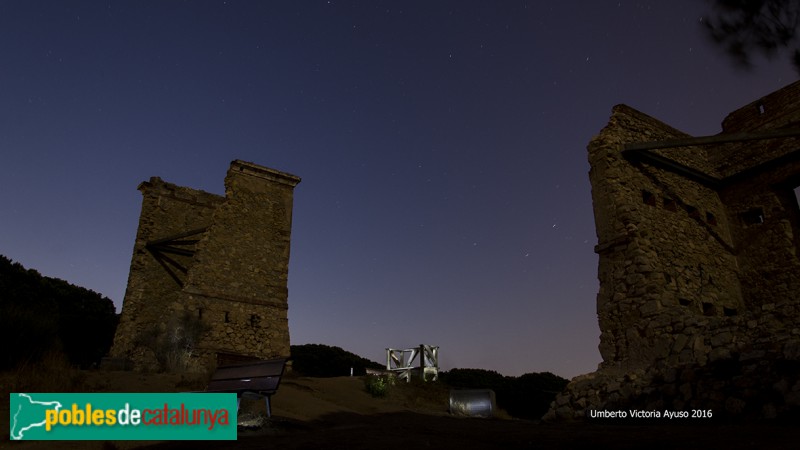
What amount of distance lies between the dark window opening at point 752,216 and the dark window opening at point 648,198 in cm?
303

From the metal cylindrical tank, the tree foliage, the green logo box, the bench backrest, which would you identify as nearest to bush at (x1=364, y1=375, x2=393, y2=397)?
the metal cylindrical tank

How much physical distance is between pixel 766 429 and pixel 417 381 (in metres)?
15.6

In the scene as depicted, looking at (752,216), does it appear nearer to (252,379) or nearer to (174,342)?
(252,379)

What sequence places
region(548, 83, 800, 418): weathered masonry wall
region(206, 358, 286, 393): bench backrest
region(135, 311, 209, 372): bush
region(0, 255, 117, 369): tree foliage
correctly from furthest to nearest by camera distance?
region(0, 255, 117, 369): tree foliage
region(135, 311, 209, 372): bush
region(548, 83, 800, 418): weathered masonry wall
region(206, 358, 286, 393): bench backrest

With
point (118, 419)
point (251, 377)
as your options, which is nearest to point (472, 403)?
point (251, 377)

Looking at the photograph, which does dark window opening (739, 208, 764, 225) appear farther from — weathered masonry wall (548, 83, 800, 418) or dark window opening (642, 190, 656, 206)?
dark window opening (642, 190, 656, 206)

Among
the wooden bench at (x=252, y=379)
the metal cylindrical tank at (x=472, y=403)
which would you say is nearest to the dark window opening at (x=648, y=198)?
the metal cylindrical tank at (x=472, y=403)

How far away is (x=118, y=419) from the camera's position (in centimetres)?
563

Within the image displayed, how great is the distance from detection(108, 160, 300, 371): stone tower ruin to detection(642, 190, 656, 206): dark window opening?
13.0m

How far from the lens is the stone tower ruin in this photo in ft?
52.8

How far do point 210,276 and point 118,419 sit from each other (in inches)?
480

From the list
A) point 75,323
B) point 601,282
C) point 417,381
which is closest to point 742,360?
point 601,282

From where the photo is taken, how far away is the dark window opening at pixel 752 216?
1162cm

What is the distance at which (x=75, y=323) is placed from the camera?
24812 mm
